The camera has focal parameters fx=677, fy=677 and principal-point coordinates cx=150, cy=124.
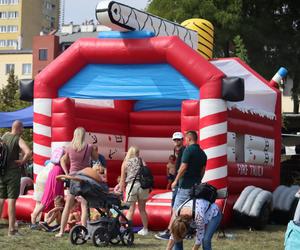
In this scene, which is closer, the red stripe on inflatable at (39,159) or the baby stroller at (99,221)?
the baby stroller at (99,221)

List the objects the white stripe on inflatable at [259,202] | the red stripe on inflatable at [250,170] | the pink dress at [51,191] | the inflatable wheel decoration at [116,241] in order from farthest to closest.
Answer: the red stripe on inflatable at [250,170], the white stripe on inflatable at [259,202], the pink dress at [51,191], the inflatable wheel decoration at [116,241]

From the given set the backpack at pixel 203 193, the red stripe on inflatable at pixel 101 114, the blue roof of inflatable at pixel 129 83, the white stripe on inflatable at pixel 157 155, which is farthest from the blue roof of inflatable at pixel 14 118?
the backpack at pixel 203 193

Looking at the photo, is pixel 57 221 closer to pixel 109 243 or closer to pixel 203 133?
pixel 109 243

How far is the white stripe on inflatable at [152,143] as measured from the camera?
44.5ft

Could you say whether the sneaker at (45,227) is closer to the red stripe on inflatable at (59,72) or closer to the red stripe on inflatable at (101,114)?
the red stripe on inflatable at (59,72)

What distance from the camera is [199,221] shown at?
634 cm

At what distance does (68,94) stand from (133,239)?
3176 mm

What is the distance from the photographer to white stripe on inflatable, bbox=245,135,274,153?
1142cm

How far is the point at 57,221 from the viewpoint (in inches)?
378

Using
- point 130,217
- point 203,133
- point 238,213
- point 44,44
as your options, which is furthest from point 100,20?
point 44,44

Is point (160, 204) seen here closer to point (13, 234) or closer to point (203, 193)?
point (13, 234)

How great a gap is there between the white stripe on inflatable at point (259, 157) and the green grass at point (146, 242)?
194 cm

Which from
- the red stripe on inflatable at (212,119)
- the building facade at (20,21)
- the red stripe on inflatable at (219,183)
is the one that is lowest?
the red stripe on inflatable at (219,183)

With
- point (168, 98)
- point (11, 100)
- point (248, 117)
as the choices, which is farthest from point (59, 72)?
point (11, 100)
